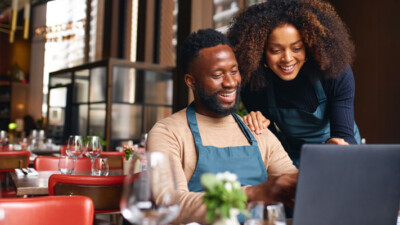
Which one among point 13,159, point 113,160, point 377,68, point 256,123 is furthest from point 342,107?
point 377,68

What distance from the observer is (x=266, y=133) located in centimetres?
160

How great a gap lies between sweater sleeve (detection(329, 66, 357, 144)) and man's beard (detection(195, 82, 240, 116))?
428mm

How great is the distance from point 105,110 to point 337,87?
17.2 feet

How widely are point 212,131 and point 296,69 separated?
41cm

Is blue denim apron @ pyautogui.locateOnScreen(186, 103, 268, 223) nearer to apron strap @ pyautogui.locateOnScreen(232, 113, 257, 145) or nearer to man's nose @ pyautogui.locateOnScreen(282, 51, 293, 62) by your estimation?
apron strap @ pyautogui.locateOnScreen(232, 113, 257, 145)

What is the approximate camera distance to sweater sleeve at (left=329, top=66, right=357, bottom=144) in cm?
158

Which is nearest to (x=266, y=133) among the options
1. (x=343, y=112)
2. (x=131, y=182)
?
(x=343, y=112)

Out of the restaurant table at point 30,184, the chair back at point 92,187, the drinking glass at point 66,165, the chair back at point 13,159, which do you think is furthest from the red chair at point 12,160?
the chair back at point 92,187

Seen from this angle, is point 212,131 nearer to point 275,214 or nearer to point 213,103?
point 213,103

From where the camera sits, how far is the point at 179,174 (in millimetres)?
1294

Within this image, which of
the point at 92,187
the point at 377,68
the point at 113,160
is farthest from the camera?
the point at 377,68

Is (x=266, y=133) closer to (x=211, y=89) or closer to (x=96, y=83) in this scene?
(x=211, y=89)

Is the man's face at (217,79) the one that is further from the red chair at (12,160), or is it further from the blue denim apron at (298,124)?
the red chair at (12,160)

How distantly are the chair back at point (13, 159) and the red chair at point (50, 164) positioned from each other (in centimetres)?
47
